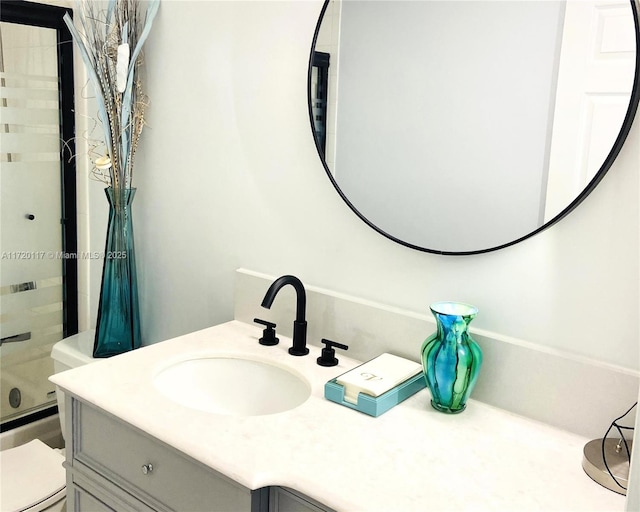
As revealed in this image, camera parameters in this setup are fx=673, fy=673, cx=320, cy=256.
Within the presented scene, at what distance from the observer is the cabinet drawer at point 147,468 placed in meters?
1.19

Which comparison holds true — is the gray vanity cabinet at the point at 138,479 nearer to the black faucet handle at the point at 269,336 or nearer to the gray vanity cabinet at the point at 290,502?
the gray vanity cabinet at the point at 290,502

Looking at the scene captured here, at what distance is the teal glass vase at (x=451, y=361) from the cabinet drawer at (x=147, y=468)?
17.1 inches

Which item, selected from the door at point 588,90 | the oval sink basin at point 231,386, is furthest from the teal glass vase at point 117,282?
the door at point 588,90

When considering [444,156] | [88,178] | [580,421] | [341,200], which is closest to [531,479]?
[580,421]

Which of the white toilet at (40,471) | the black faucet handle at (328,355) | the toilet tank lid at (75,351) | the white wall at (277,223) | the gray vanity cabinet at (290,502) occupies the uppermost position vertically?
the white wall at (277,223)

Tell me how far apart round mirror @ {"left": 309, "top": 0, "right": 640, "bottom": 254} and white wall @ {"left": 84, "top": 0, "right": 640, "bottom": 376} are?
54 millimetres

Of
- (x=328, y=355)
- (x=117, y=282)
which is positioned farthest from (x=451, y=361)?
(x=117, y=282)

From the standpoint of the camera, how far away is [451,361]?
131 cm

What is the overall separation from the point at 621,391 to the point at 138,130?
1.50 metres

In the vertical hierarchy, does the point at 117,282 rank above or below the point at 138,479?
above

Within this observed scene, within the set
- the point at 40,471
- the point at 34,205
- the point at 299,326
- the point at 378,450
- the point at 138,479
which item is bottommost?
the point at 40,471

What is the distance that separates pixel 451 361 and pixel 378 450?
0.79 ft

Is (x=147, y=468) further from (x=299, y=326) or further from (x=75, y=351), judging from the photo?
(x=75, y=351)

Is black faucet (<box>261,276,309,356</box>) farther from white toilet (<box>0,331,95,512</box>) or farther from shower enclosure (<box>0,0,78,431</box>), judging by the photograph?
shower enclosure (<box>0,0,78,431</box>)
